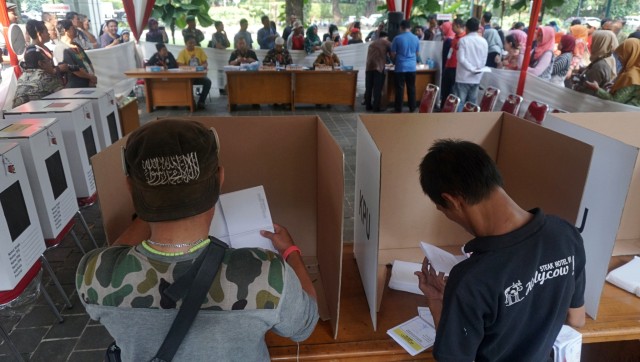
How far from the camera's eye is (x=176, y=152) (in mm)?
772

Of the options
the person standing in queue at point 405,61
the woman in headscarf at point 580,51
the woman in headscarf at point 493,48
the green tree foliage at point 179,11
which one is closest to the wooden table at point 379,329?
the person standing in queue at point 405,61

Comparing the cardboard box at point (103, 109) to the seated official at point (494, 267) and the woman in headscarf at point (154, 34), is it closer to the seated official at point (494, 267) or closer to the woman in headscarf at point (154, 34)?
the seated official at point (494, 267)

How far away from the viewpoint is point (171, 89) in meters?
7.29

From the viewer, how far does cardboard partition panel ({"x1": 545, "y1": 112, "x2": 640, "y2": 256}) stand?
1.77 meters

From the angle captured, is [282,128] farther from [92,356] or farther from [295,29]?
[295,29]

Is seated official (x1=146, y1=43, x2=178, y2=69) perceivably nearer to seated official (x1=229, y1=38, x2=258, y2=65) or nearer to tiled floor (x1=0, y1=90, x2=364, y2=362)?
seated official (x1=229, y1=38, x2=258, y2=65)

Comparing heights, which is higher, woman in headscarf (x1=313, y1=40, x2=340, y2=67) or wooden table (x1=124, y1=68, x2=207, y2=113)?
woman in headscarf (x1=313, y1=40, x2=340, y2=67)

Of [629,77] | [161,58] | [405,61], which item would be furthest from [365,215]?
[161,58]

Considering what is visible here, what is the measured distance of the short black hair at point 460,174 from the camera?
976 mm

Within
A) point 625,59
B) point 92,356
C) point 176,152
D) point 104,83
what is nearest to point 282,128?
point 176,152

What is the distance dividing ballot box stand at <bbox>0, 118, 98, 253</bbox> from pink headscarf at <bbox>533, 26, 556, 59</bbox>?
20.3ft

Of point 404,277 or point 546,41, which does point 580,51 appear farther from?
point 404,277

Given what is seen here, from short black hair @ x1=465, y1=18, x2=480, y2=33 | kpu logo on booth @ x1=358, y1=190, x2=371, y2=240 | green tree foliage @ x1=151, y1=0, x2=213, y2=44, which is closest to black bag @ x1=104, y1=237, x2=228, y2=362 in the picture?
kpu logo on booth @ x1=358, y1=190, x2=371, y2=240

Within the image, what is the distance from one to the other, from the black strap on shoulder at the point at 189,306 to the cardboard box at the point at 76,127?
1937mm
